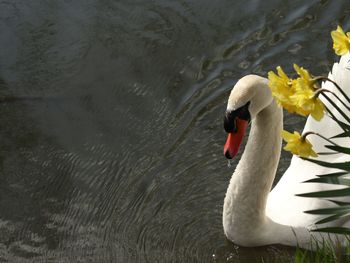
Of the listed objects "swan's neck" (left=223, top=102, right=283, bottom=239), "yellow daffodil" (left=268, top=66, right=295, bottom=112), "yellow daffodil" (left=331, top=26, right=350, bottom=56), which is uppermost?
"yellow daffodil" (left=331, top=26, right=350, bottom=56)

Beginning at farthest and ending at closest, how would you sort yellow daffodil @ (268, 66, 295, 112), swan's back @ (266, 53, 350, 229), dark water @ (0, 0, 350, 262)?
dark water @ (0, 0, 350, 262) < swan's back @ (266, 53, 350, 229) < yellow daffodil @ (268, 66, 295, 112)

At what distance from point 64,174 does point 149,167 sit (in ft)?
2.02

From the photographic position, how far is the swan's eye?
5277mm

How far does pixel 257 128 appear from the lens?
18.4ft

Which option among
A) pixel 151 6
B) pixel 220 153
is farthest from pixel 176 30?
pixel 220 153

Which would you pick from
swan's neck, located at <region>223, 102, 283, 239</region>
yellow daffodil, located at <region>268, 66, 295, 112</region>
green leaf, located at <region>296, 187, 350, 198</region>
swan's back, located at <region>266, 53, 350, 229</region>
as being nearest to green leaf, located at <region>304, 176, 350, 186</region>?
green leaf, located at <region>296, 187, 350, 198</region>

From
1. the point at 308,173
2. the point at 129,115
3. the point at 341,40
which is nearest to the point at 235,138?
the point at 308,173

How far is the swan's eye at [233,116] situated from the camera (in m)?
5.28

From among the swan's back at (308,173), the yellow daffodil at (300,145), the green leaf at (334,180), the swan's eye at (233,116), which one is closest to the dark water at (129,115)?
the swan's back at (308,173)

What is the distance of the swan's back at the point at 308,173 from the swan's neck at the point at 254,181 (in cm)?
12

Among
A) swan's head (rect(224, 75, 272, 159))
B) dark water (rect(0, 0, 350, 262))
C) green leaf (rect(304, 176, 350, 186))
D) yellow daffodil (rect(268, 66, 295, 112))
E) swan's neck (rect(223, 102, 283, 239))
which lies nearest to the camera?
yellow daffodil (rect(268, 66, 295, 112))

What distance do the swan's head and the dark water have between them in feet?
2.59

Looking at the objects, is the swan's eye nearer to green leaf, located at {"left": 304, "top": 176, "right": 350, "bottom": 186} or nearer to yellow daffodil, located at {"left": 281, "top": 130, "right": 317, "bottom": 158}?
green leaf, located at {"left": 304, "top": 176, "right": 350, "bottom": 186}

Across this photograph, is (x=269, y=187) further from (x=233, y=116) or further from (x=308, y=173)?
(x=233, y=116)
